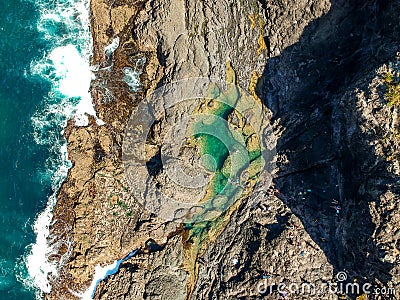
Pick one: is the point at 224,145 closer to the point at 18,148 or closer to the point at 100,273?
the point at 100,273

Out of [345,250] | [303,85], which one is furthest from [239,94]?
[345,250]

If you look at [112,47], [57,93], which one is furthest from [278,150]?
[57,93]

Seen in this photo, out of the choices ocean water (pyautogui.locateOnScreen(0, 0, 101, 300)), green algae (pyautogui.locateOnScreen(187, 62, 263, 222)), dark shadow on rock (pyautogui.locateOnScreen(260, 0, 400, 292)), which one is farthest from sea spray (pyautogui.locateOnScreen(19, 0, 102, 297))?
dark shadow on rock (pyautogui.locateOnScreen(260, 0, 400, 292))

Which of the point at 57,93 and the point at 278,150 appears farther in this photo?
the point at 57,93

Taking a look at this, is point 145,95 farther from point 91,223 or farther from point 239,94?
point 91,223

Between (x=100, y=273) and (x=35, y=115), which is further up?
(x=35, y=115)

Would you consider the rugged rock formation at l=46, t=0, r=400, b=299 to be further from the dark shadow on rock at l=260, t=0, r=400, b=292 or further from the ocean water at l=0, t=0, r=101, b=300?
the ocean water at l=0, t=0, r=101, b=300

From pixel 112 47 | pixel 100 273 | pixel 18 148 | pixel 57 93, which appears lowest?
pixel 100 273

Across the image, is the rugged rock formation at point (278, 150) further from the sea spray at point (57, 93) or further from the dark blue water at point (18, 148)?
the dark blue water at point (18, 148)
